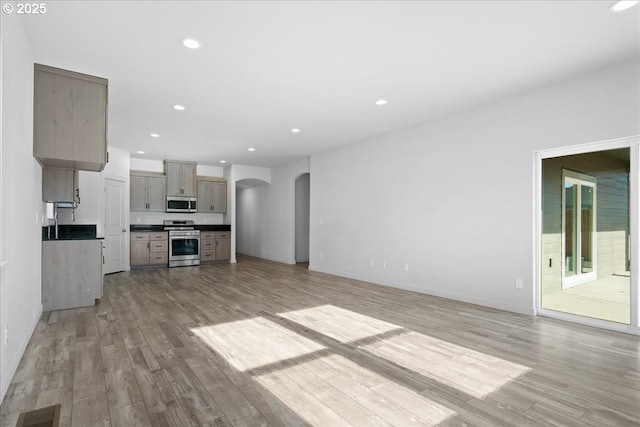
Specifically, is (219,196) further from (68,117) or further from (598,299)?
(598,299)

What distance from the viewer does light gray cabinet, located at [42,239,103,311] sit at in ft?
13.7

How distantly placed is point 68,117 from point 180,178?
526 centimetres

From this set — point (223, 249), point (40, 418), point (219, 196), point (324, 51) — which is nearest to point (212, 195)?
point (219, 196)

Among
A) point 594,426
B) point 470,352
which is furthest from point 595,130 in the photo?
point 594,426

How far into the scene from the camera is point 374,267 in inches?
246

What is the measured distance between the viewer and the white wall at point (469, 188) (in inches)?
145

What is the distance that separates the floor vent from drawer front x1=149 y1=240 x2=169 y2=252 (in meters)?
6.44

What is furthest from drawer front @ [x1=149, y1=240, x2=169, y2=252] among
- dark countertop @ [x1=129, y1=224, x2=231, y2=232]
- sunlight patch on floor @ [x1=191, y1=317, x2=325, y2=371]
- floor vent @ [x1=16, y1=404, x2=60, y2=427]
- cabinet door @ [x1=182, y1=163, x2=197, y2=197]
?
floor vent @ [x1=16, y1=404, x2=60, y2=427]

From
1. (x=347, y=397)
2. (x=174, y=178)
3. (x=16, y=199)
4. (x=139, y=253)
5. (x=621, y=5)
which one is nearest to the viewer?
(x=347, y=397)

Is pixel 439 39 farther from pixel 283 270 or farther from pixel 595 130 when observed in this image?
pixel 283 270

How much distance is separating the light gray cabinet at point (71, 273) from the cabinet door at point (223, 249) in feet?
14.4

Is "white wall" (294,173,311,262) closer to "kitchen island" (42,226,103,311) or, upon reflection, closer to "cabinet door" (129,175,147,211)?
"cabinet door" (129,175,147,211)

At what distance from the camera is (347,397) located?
217 centimetres

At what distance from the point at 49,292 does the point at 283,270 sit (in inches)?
171
